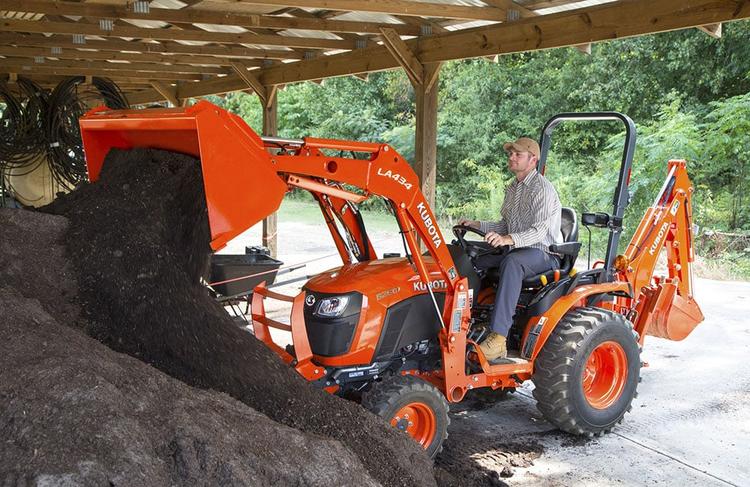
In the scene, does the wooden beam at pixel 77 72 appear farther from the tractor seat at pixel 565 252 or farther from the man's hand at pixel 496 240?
the man's hand at pixel 496 240

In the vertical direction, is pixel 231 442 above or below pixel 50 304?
below

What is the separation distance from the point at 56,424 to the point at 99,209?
68.4 inches

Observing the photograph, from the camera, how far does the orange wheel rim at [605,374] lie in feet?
16.2

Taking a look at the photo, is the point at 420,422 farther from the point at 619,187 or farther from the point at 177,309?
the point at 619,187

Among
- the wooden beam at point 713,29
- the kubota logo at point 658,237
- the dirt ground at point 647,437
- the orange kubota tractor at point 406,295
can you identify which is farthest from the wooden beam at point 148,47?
the kubota logo at point 658,237

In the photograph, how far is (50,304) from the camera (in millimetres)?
3533

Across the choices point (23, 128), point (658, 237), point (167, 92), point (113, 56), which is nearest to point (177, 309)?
point (658, 237)

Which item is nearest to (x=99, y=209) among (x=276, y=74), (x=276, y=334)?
(x=276, y=334)

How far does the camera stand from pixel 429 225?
13.6ft

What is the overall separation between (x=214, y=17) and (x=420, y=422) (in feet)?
16.3

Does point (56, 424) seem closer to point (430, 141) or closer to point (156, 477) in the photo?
point (156, 477)

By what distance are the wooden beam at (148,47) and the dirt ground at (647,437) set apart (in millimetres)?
4217

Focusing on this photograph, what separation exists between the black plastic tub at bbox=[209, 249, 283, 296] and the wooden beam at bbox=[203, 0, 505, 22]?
2161mm

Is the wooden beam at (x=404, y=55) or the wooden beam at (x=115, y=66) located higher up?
the wooden beam at (x=115, y=66)
